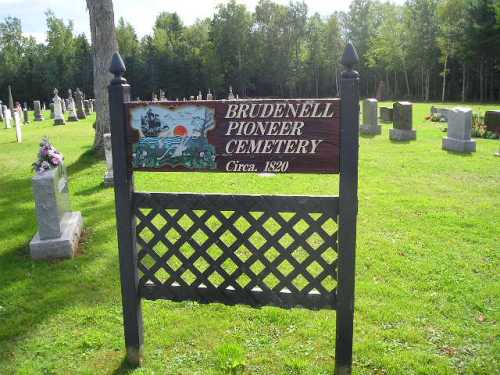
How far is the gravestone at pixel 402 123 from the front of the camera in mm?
16328

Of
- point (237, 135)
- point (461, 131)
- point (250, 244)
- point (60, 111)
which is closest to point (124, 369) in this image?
point (250, 244)

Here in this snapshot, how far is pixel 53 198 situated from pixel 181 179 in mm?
4927

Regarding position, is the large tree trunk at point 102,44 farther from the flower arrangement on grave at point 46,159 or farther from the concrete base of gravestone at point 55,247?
the concrete base of gravestone at point 55,247

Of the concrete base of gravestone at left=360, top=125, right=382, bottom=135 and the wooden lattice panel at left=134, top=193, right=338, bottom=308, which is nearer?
the wooden lattice panel at left=134, top=193, right=338, bottom=308

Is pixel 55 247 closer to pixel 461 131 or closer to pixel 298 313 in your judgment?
pixel 298 313

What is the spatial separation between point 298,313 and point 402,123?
13358 mm

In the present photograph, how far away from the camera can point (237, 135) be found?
140 inches

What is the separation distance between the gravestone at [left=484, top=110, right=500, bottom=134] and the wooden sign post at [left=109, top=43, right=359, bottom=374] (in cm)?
1613

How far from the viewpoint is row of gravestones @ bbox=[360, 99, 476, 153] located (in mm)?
13977

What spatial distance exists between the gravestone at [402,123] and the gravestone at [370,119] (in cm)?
153

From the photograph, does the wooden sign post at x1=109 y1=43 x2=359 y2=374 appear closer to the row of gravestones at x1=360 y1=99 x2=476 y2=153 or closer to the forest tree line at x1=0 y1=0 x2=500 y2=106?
the row of gravestones at x1=360 y1=99 x2=476 y2=153

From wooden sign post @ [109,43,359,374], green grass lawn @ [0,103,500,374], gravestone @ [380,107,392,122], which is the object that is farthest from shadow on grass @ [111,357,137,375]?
gravestone @ [380,107,392,122]

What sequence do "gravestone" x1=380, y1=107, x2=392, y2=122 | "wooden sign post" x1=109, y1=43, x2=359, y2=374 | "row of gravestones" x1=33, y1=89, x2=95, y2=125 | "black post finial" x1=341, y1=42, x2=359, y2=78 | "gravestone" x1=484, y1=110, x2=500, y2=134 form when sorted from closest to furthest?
"black post finial" x1=341, y1=42, x2=359, y2=78 → "wooden sign post" x1=109, y1=43, x2=359, y2=374 → "gravestone" x1=484, y1=110, x2=500, y2=134 → "gravestone" x1=380, y1=107, x2=392, y2=122 → "row of gravestones" x1=33, y1=89, x2=95, y2=125

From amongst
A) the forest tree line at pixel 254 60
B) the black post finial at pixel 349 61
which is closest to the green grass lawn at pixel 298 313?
the black post finial at pixel 349 61
